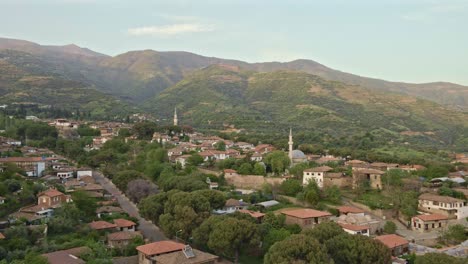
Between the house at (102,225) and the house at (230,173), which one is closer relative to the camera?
the house at (102,225)

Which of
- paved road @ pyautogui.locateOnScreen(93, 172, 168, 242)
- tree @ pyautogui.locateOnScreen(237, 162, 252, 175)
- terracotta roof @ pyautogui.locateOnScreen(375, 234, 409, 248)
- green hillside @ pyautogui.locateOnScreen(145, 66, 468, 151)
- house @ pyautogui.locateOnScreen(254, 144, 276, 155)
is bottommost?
paved road @ pyautogui.locateOnScreen(93, 172, 168, 242)

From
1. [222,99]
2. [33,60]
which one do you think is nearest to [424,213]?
[222,99]

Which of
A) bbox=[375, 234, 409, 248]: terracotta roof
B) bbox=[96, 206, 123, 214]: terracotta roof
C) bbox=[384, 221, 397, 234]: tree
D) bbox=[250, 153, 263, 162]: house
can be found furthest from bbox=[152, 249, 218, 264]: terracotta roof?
bbox=[250, 153, 263, 162]: house

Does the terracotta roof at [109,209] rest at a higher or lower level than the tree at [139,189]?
lower

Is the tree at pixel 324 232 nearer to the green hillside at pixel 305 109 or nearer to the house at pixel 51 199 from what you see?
the house at pixel 51 199

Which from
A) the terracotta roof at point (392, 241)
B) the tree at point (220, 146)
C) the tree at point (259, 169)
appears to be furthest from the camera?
the tree at point (220, 146)

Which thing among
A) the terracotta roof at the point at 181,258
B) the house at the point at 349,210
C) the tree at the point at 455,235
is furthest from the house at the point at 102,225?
the tree at the point at 455,235

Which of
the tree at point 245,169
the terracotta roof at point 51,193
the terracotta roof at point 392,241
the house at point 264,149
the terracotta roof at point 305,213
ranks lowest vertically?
the terracotta roof at point 392,241

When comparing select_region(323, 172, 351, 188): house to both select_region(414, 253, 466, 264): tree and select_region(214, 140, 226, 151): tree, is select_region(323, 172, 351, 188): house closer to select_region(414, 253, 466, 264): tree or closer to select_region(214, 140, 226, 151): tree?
select_region(414, 253, 466, 264): tree
